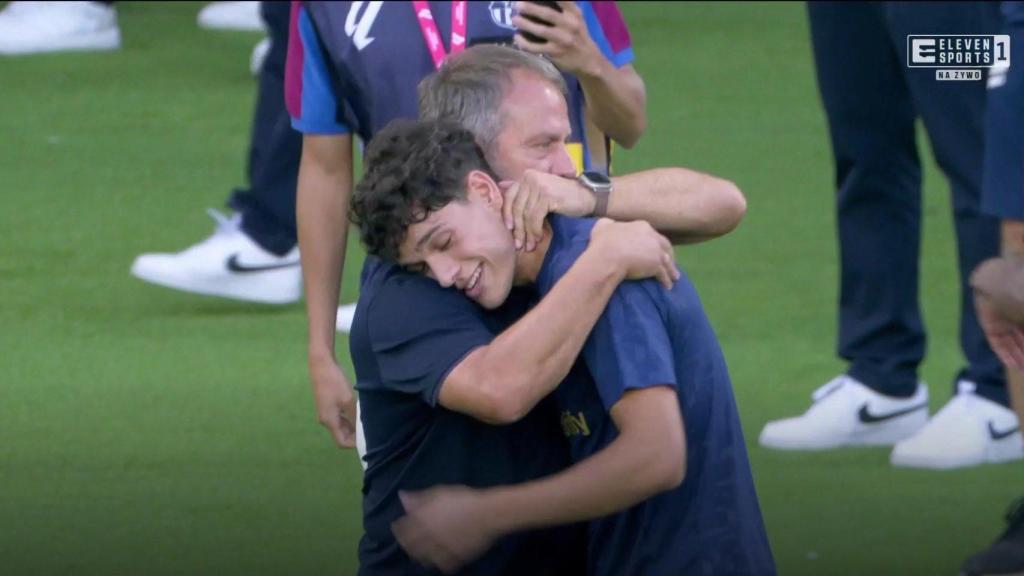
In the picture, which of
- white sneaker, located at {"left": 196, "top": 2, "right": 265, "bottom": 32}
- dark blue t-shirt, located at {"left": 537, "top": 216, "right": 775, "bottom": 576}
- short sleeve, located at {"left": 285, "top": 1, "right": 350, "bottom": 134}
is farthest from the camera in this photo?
white sneaker, located at {"left": 196, "top": 2, "right": 265, "bottom": 32}

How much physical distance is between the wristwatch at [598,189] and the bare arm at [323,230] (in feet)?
2.82

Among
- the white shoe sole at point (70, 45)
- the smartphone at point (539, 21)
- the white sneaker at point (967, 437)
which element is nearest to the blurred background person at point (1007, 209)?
the smartphone at point (539, 21)

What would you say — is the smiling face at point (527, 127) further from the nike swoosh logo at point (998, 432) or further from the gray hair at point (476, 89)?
the nike swoosh logo at point (998, 432)

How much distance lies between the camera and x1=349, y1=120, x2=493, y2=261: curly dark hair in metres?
2.54

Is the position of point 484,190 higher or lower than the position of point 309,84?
higher

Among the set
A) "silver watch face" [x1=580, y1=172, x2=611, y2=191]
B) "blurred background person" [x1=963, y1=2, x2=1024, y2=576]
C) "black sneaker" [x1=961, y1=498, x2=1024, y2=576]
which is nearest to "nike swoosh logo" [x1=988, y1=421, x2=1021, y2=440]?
"black sneaker" [x1=961, y1=498, x2=1024, y2=576]

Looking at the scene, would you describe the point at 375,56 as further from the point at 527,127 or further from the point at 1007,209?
the point at 1007,209

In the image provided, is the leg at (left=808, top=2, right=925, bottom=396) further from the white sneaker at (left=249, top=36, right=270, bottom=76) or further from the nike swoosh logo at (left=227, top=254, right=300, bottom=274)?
the white sneaker at (left=249, top=36, right=270, bottom=76)

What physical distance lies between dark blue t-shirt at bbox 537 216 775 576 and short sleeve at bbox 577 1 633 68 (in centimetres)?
112

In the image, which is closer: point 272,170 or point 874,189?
point 874,189

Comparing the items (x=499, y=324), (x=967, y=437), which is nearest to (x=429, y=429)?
(x=499, y=324)

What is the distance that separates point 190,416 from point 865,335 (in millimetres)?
1643

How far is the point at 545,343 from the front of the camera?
2443 mm

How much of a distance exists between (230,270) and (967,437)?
7.24 ft
